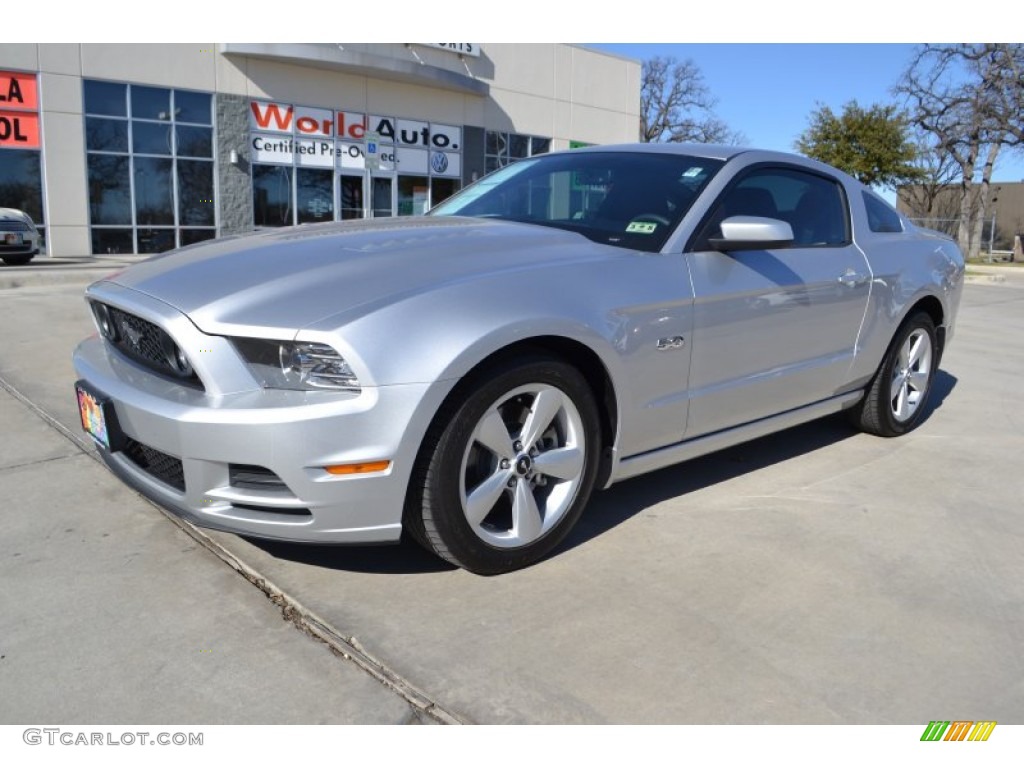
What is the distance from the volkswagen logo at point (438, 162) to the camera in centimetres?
2473

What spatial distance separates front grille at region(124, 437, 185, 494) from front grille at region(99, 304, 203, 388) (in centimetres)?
26

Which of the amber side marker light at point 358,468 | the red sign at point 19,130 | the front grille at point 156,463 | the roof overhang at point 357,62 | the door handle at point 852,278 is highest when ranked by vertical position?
→ the roof overhang at point 357,62

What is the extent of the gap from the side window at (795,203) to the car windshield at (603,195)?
0.16 meters

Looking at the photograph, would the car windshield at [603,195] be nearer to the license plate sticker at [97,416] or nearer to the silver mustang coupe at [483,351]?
the silver mustang coupe at [483,351]

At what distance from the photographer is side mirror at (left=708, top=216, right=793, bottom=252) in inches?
133

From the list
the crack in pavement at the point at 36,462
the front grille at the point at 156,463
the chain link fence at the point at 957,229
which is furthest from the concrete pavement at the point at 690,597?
the chain link fence at the point at 957,229

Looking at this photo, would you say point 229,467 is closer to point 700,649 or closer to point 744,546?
point 700,649

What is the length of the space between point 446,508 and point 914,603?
163 centimetres

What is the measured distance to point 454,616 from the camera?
8.96 ft

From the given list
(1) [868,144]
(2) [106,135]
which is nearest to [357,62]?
(2) [106,135]

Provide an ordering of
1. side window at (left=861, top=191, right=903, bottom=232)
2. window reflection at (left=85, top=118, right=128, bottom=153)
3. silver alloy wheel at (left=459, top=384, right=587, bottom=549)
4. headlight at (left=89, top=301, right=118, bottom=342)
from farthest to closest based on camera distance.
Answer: window reflection at (left=85, top=118, right=128, bottom=153) → side window at (left=861, top=191, right=903, bottom=232) → headlight at (left=89, top=301, right=118, bottom=342) → silver alloy wheel at (left=459, top=384, right=587, bottom=549)

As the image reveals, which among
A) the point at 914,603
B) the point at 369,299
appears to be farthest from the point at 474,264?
the point at 914,603

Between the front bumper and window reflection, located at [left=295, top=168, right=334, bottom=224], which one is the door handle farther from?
window reflection, located at [left=295, top=168, right=334, bottom=224]
